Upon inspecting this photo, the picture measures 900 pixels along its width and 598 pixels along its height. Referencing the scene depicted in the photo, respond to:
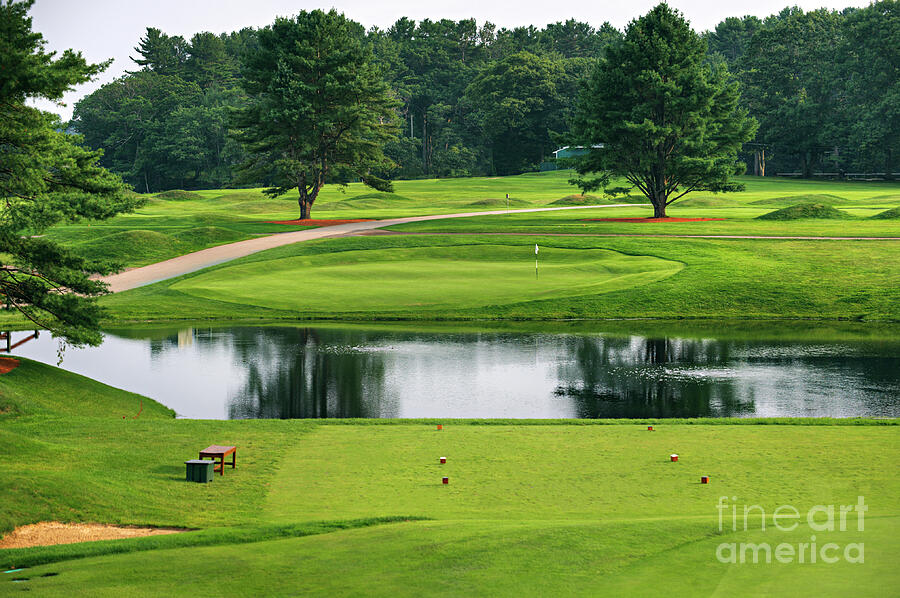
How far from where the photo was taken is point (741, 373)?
25.6 metres

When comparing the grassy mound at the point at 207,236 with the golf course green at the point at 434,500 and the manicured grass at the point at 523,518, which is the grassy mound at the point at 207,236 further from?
the manicured grass at the point at 523,518

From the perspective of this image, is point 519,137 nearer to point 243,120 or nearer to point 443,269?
point 243,120

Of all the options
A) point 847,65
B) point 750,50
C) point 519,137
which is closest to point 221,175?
point 519,137

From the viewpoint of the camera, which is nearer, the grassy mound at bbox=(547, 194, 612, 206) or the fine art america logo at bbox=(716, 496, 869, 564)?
the fine art america logo at bbox=(716, 496, 869, 564)

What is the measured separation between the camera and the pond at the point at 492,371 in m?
21.7

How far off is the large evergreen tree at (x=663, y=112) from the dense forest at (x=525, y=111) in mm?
52070

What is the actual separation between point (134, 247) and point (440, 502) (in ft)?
143

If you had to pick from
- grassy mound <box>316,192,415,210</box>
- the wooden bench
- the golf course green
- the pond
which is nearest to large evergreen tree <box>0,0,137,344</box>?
the golf course green

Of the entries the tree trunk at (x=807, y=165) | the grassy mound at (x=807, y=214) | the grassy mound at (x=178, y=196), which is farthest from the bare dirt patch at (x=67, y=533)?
the tree trunk at (x=807, y=165)

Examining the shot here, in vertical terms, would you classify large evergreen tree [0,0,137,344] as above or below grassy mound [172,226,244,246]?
above

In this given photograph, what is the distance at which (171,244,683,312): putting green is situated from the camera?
38.6 metres

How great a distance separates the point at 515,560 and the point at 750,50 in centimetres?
13465

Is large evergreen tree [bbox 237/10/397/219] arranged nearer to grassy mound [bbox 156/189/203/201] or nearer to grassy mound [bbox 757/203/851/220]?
grassy mound [bbox 757/203/851/220]

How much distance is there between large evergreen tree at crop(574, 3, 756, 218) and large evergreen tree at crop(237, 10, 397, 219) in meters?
16.3
